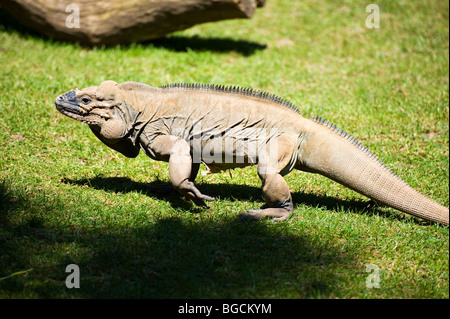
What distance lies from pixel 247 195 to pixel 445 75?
546 centimetres

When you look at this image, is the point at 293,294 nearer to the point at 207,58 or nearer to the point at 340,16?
the point at 207,58

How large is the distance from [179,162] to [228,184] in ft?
4.60

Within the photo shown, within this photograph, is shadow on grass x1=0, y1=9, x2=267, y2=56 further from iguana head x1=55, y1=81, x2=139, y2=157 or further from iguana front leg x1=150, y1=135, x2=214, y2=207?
iguana front leg x1=150, y1=135, x2=214, y2=207

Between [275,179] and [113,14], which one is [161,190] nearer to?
[275,179]

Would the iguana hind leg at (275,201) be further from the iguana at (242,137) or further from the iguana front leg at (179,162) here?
the iguana front leg at (179,162)

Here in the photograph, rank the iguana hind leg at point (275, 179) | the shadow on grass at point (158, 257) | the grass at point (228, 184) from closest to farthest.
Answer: the shadow on grass at point (158, 257), the grass at point (228, 184), the iguana hind leg at point (275, 179)

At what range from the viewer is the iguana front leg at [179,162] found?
16.5 feet

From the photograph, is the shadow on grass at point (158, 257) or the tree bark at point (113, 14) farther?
the tree bark at point (113, 14)

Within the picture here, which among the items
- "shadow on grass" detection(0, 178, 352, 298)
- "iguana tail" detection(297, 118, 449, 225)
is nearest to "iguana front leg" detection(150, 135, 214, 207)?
"shadow on grass" detection(0, 178, 352, 298)

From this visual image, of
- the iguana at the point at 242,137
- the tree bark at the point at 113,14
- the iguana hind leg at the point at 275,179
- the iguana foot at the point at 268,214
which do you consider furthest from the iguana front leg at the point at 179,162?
the tree bark at the point at 113,14

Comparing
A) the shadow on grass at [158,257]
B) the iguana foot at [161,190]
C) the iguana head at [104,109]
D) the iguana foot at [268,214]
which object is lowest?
the shadow on grass at [158,257]

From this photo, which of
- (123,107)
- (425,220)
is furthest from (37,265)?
(425,220)

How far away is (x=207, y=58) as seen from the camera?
375 inches

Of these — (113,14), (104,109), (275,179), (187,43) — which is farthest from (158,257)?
(187,43)
